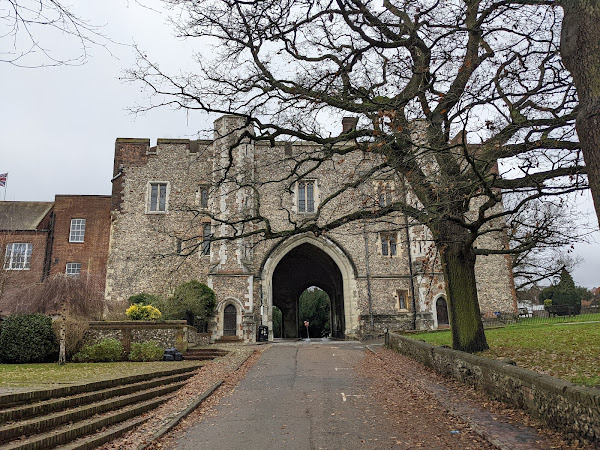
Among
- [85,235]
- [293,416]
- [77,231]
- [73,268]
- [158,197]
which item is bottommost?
[293,416]

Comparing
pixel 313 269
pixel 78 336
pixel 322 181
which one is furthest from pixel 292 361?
pixel 313 269

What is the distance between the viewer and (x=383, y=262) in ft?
80.5

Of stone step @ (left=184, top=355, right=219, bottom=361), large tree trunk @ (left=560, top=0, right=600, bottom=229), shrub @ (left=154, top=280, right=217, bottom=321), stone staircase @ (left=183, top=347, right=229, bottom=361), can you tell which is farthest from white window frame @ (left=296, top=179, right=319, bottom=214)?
large tree trunk @ (left=560, top=0, right=600, bottom=229)

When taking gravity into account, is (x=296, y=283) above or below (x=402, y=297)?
above

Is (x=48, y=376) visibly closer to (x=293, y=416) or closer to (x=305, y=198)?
(x=293, y=416)

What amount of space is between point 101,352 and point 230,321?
848 cm

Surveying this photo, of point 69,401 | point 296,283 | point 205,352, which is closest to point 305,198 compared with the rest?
point 296,283

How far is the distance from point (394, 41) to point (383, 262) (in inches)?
675

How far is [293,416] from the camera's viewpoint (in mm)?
7027

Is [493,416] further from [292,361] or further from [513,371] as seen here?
[292,361]

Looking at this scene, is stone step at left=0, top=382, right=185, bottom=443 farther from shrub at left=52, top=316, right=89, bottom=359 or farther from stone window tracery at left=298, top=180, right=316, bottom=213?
stone window tracery at left=298, top=180, right=316, bottom=213

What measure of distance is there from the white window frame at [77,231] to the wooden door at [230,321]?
10.2 metres

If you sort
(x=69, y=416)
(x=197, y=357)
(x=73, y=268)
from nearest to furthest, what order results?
1. (x=69, y=416)
2. (x=197, y=357)
3. (x=73, y=268)

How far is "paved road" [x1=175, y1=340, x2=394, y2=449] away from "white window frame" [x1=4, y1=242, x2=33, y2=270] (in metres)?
19.5
